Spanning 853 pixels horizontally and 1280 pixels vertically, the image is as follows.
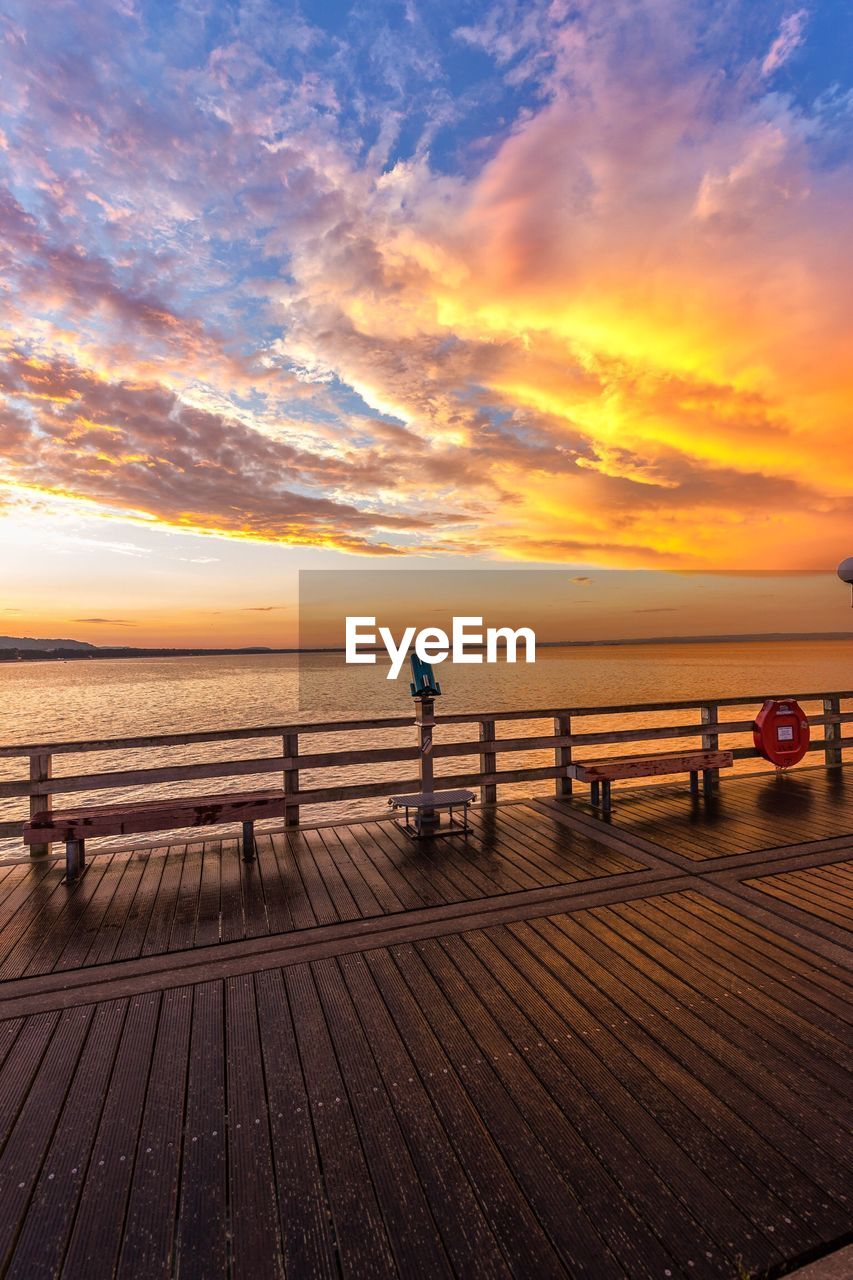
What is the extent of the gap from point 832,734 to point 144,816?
32.0 feet

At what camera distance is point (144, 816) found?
18.0 feet

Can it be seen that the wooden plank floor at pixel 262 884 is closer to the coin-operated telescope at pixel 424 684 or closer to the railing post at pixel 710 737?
the coin-operated telescope at pixel 424 684

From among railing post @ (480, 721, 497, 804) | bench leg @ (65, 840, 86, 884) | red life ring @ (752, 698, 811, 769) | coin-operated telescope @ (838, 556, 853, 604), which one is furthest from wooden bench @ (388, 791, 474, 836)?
coin-operated telescope @ (838, 556, 853, 604)

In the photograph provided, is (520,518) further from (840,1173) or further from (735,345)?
(840,1173)

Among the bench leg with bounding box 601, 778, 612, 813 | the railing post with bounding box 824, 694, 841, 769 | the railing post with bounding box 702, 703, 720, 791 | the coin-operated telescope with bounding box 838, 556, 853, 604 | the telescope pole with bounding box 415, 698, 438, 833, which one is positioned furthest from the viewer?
the railing post with bounding box 824, 694, 841, 769

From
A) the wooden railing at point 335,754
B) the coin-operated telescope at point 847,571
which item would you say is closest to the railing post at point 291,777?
the wooden railing at point 335,754

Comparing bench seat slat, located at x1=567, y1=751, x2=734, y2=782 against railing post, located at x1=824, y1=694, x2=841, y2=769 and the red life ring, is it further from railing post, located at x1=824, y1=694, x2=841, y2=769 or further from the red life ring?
railing post, located at x1=824, y1=694, x2=841, y2=769

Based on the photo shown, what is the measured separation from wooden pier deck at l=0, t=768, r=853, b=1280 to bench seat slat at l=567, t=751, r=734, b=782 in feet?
5.37

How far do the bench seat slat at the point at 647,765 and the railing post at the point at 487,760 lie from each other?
1.01m

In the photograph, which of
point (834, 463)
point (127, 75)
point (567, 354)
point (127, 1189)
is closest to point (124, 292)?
point (127, 75)

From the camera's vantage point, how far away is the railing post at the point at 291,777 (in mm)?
6511

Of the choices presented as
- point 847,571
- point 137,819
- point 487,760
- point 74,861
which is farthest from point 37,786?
point 847,571

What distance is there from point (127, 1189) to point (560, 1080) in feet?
Answer: 6.08

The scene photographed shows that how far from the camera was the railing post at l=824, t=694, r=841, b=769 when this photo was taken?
902cm
